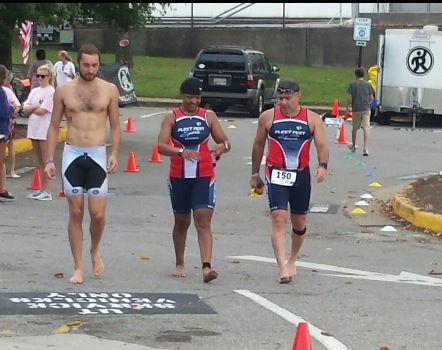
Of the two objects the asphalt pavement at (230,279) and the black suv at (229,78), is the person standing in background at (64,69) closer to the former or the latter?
the black suv at (229,78)

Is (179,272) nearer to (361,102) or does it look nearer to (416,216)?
(416,216)

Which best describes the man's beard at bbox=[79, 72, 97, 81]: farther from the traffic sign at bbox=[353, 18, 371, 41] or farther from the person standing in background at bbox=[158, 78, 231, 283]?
the traffic sign at bbox=[353, 18, 371, 41]

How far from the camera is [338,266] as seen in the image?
36.4 ft

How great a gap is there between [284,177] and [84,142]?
1.82 meters

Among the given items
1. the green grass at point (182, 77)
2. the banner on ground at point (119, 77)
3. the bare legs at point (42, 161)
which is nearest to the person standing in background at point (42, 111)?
the bare legs at point (42, 161)

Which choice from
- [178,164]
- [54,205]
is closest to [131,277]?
[178,164]

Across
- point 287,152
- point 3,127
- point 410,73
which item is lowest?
point 410,73

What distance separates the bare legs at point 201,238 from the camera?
383 inches

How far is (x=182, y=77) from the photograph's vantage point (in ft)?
132

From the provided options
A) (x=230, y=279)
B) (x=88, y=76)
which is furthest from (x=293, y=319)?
(x=88, y=76)

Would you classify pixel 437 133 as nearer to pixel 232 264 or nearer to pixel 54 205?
pixel 54 205

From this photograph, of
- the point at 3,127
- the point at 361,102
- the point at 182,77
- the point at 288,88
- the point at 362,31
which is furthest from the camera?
the point at 182,77

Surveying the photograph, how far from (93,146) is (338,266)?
301 centimetres

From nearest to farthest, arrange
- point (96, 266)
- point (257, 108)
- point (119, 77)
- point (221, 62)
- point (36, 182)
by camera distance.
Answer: point (96, 266)
point (36, 182)
point (119, 77)
point (221, 62)
point (257, 108)
